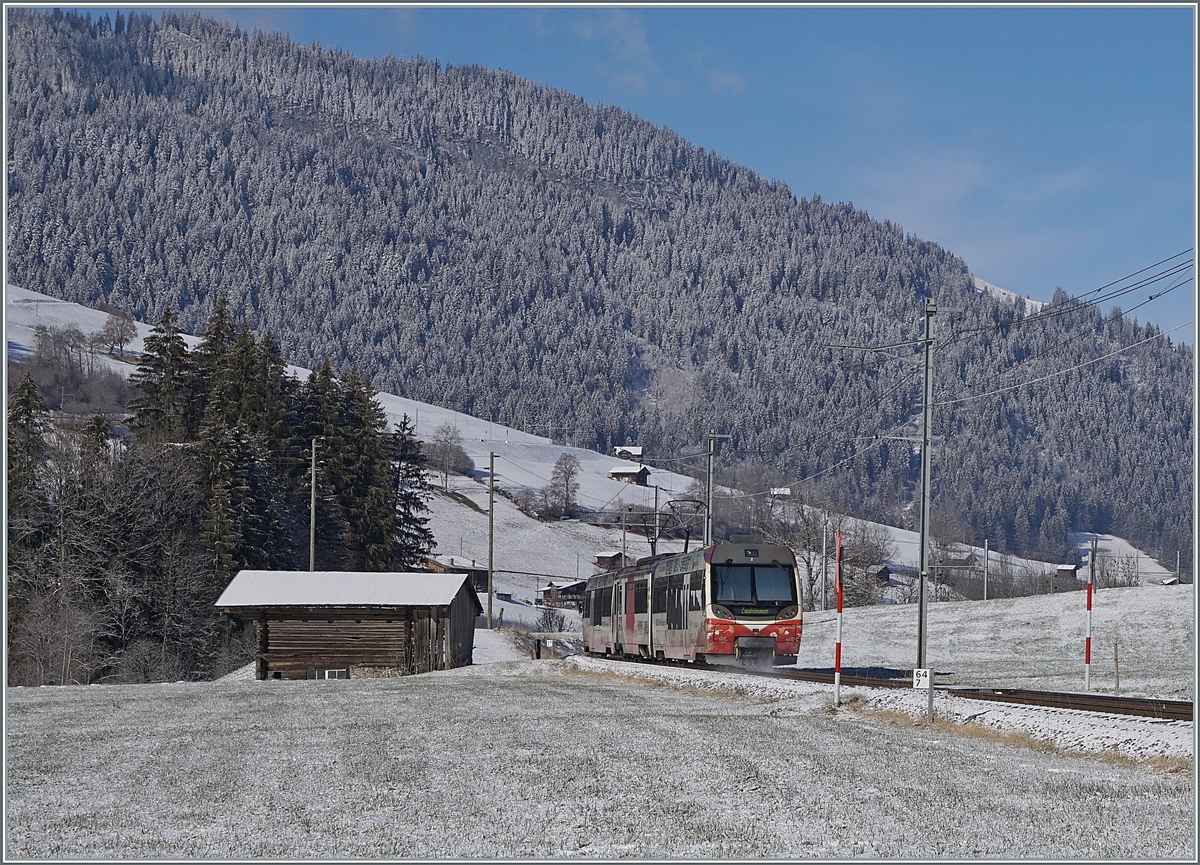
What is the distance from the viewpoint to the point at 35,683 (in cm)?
5062

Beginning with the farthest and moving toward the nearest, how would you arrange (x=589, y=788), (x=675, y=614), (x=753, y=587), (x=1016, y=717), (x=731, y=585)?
(x=675, y=614) → (x=753, y=587) → (x=731, y=585) → (x=1016, y=717) → (x=589, y=788)

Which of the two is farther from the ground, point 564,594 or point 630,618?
point 630,618

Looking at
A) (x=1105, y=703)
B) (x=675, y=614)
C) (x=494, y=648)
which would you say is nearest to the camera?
(x=1105, y=703)

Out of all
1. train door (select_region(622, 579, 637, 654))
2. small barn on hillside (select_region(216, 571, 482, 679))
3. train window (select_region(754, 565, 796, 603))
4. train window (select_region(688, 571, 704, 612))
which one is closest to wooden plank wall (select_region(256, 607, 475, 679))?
small barn on hillside (select_region(216, 571, 482, 679))

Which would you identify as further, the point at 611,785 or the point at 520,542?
the point at 520,542

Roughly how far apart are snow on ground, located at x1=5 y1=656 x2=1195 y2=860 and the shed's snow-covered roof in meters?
24.3

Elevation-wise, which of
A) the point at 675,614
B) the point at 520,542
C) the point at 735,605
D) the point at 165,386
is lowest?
the point at 520,542

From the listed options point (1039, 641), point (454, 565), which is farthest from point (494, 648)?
point (454, 565)

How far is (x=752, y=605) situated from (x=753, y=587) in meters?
0.51

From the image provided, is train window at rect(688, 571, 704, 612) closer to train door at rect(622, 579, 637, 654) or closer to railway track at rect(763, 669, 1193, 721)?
train door at rect(622, 579, 637, 654)

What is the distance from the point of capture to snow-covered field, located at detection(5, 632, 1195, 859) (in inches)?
386

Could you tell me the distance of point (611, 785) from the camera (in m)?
12.4

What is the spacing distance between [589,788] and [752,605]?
68.4 feet

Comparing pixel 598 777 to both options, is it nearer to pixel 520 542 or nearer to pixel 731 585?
pixel 731 585
